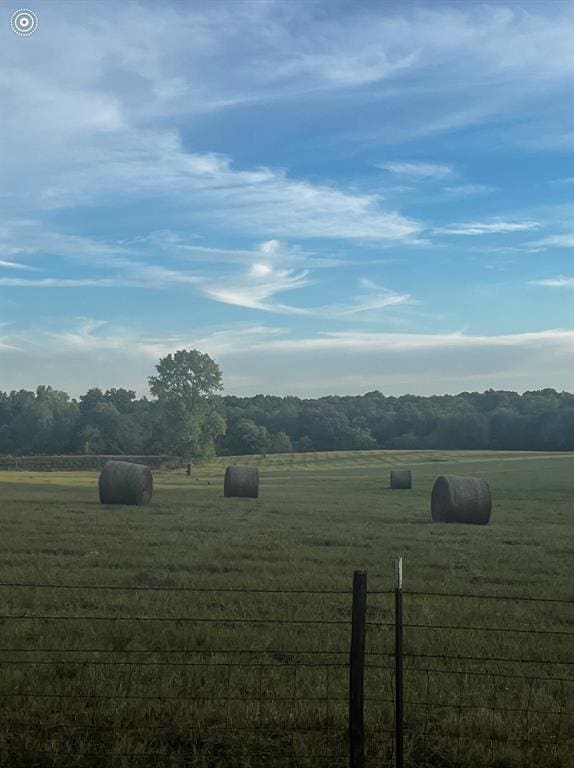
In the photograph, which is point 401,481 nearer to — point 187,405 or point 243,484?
point 243,484

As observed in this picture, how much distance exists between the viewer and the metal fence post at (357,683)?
636cm

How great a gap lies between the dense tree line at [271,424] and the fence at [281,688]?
8454cm

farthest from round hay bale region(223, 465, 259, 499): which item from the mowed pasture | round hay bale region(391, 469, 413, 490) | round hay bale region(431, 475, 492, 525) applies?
the mowed pasture

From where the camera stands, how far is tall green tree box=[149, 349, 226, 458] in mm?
95000

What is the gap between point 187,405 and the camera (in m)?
100

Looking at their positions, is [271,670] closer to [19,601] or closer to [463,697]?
[463,697]

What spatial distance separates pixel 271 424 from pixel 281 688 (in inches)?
4716

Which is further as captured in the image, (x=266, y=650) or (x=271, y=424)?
(x=271, y=424)

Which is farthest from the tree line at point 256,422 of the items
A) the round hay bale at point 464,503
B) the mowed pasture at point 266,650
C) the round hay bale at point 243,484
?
the mowed pasture at point 266,650

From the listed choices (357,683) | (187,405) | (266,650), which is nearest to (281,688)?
(266,650)

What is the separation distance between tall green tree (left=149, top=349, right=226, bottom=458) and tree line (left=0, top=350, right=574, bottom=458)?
0.12 m

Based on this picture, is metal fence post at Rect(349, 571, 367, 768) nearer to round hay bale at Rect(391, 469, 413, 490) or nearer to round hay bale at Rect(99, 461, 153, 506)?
round hay bale at Rect(99, 461, 153, 506)

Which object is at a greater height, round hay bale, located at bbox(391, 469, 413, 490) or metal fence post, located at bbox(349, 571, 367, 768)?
metal fence post, located at bbox(349, 571, 367, 768)

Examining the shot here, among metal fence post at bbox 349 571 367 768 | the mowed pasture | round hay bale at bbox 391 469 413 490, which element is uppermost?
metal fence post at bbox 349 571 367 768
